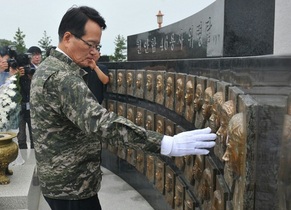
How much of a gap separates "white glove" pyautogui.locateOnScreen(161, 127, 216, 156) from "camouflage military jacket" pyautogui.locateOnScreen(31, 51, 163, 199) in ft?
0.12

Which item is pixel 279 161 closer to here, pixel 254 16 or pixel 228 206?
pixel 228 206

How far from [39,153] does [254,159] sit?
1.17 m

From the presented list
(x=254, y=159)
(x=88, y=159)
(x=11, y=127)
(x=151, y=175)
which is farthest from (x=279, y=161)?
(x=11, y=127)

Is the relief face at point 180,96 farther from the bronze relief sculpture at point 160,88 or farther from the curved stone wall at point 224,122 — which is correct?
the bronze relief sculpture at point 160,88

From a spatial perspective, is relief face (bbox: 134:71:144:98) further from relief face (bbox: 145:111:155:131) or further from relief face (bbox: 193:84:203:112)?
relief face (bbox: 193:84:203:112)

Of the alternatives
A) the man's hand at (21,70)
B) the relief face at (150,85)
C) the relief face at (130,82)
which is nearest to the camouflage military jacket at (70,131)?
the relief face at (150,85)

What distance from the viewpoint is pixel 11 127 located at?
14.1 feet

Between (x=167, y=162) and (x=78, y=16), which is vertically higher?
(x=78, y=16)

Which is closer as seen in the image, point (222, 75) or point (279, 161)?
point (279, 161)

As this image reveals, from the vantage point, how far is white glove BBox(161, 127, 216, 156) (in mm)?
1524

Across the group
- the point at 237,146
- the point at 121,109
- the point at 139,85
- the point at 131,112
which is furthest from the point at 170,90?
the point at 121,109

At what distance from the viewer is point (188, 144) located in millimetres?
1522

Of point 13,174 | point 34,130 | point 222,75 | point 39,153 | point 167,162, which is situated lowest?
point 13,174

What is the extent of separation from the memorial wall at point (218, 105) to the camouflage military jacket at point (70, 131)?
0.39 m
